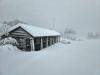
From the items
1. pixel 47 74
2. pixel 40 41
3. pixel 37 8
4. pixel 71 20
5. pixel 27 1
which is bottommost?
pixel 47 74

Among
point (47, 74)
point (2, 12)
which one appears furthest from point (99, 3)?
point (2, 12)

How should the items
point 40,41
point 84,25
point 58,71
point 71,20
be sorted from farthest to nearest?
point 40,41
point 71,20
point 84,25
point 58,71

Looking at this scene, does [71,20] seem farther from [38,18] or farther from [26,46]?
[26,46]

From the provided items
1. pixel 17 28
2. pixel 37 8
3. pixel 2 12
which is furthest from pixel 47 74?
pixel 17 28

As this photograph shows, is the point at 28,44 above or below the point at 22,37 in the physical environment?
below

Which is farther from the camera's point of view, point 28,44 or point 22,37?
point 22,37

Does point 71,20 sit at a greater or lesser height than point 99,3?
lesser

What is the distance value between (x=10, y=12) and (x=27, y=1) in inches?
21.5

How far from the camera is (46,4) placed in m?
2.30

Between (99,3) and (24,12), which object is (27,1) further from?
(99,3)

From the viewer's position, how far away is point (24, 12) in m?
2.36

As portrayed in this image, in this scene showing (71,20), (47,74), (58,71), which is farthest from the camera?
(71,20)

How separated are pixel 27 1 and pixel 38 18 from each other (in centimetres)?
54

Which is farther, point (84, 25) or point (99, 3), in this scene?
point (84, 25)
